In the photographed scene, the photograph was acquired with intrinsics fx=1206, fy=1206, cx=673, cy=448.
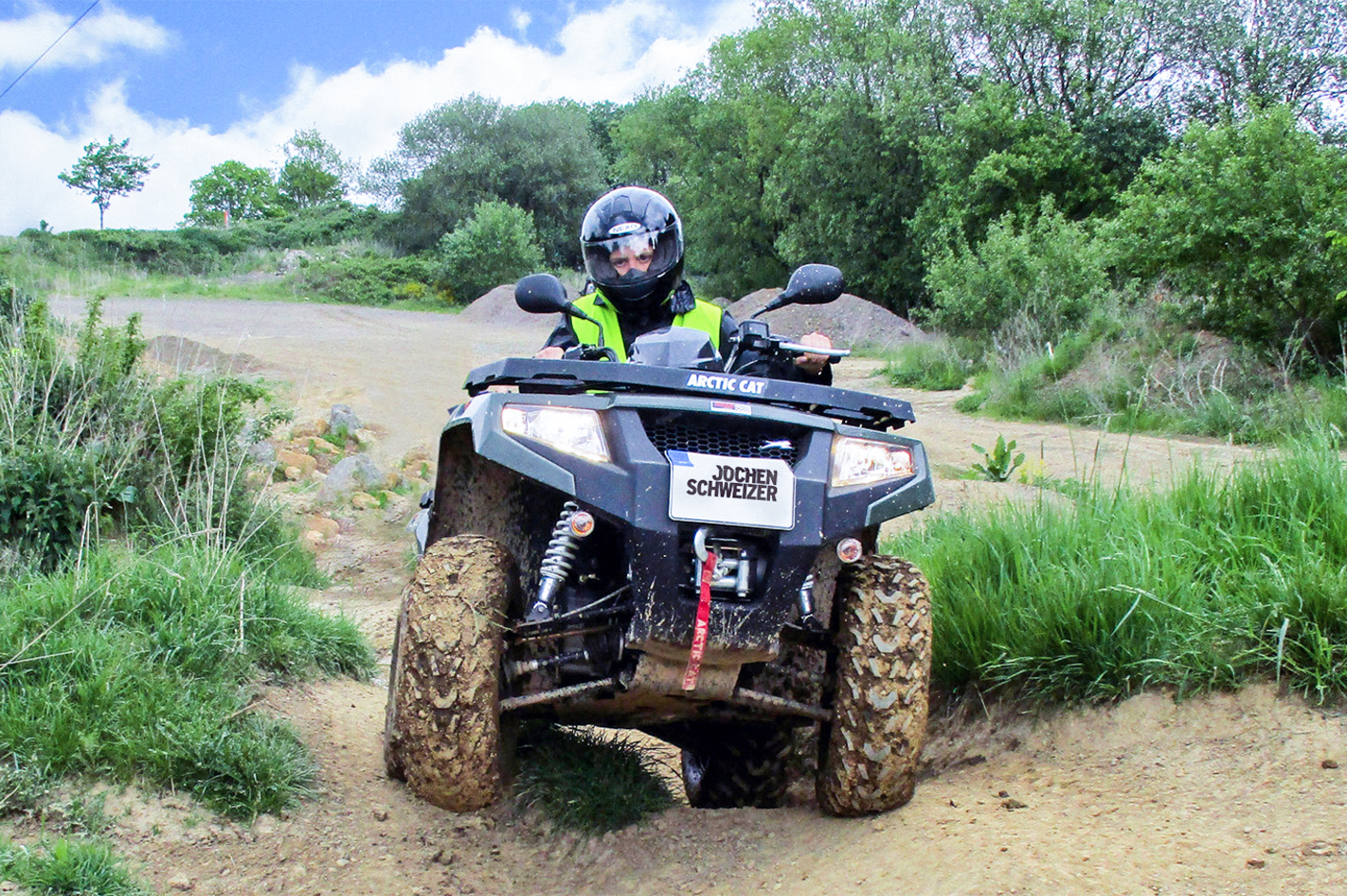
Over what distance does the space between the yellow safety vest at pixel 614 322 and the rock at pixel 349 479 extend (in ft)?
15.8

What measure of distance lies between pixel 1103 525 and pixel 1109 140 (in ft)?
84.8

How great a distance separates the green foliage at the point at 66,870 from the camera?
293 centimetres

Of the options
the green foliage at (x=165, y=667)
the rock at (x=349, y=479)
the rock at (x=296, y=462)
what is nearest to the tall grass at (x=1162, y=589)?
the green foliage at (x=165, y=667)

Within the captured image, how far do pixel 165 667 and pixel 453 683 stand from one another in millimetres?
1473

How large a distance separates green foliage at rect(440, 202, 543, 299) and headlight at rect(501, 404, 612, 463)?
32563 millimetres

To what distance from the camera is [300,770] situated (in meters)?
3.74

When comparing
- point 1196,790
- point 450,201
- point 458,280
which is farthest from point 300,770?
point 450,201

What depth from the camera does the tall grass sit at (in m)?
3.77

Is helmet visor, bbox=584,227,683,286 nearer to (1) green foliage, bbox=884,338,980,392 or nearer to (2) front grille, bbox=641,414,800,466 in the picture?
(2) front grille, bbox=641,414,800,466

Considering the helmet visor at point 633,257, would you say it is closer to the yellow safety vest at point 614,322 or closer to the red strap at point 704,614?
the yellow safety vest at point 614,322

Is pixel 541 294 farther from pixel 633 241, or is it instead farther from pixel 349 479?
pixel 349 479

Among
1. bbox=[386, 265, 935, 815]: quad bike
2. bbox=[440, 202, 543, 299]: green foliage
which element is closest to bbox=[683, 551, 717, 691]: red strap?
bbox=[386, 265, 935, 815]: quad bike

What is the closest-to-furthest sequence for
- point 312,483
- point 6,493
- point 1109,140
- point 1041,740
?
point 1041,740 → point 6,493 → point 312,483 → point 1109,140

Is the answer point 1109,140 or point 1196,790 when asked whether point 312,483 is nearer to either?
point 1196,790
